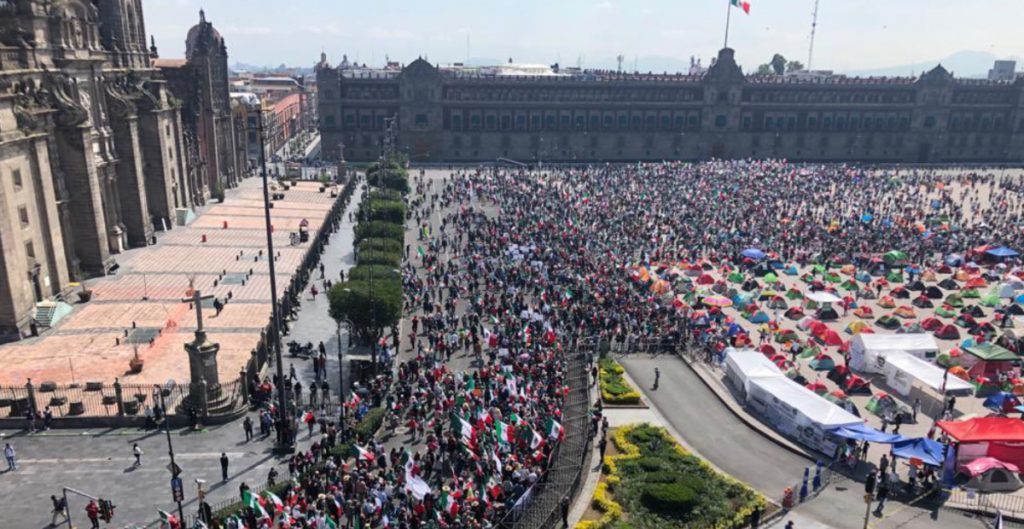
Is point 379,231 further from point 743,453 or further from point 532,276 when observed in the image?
point 743,453

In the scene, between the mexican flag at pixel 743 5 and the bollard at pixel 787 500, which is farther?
the mexican flag at pixel 743 5

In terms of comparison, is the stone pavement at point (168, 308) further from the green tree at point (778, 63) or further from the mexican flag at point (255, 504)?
the green tree at point (778, 63)

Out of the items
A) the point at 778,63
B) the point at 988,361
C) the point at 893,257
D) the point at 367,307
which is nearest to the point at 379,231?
the point at 367,307

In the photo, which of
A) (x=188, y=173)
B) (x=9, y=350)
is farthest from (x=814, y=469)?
(x=188, y=173)

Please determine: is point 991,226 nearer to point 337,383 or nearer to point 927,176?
point 927,176

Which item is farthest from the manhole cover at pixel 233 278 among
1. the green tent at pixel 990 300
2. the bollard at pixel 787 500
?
the green tent at pixel 990 300

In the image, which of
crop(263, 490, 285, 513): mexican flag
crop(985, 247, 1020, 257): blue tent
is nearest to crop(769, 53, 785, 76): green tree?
crop(985, 247, 1020, 257): blue tent
